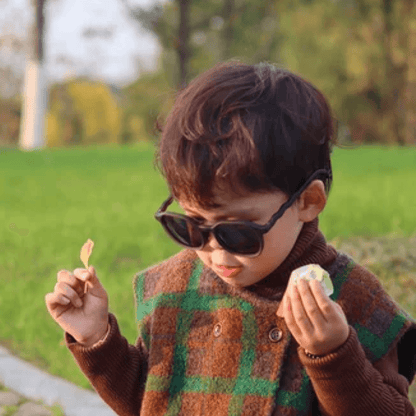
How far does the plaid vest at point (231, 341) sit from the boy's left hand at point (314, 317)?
20cm

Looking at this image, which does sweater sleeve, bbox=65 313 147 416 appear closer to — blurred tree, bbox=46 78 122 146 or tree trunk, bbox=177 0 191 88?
tree trunk, bbox=177 0 191 88

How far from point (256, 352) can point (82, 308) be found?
0.49 m

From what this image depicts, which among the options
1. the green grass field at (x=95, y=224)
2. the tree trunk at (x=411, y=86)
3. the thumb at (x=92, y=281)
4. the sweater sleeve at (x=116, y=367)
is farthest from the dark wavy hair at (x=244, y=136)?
the tree trunk at (x=411, y=86)

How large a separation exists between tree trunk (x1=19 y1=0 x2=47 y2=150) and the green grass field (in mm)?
9816

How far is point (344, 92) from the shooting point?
3033cm

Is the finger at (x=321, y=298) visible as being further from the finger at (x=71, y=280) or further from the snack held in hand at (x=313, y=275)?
the finger at (x=71, y=280)

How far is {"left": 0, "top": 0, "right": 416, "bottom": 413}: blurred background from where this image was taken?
14.3 feet

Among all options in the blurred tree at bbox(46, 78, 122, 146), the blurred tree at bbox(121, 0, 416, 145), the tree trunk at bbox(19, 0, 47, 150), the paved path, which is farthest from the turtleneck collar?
the blurred tree at bbox(46, 78, 122, 146)

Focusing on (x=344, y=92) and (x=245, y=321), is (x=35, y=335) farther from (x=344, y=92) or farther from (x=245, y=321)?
(x=344, y=92)

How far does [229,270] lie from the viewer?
70.9 inches

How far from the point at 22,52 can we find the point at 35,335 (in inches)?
1140

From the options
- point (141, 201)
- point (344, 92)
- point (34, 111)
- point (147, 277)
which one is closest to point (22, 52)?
point (34, 111)

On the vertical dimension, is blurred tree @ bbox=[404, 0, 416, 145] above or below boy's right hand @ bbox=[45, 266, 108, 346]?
below

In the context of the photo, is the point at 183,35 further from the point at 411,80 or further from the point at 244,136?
the point at 244,136
